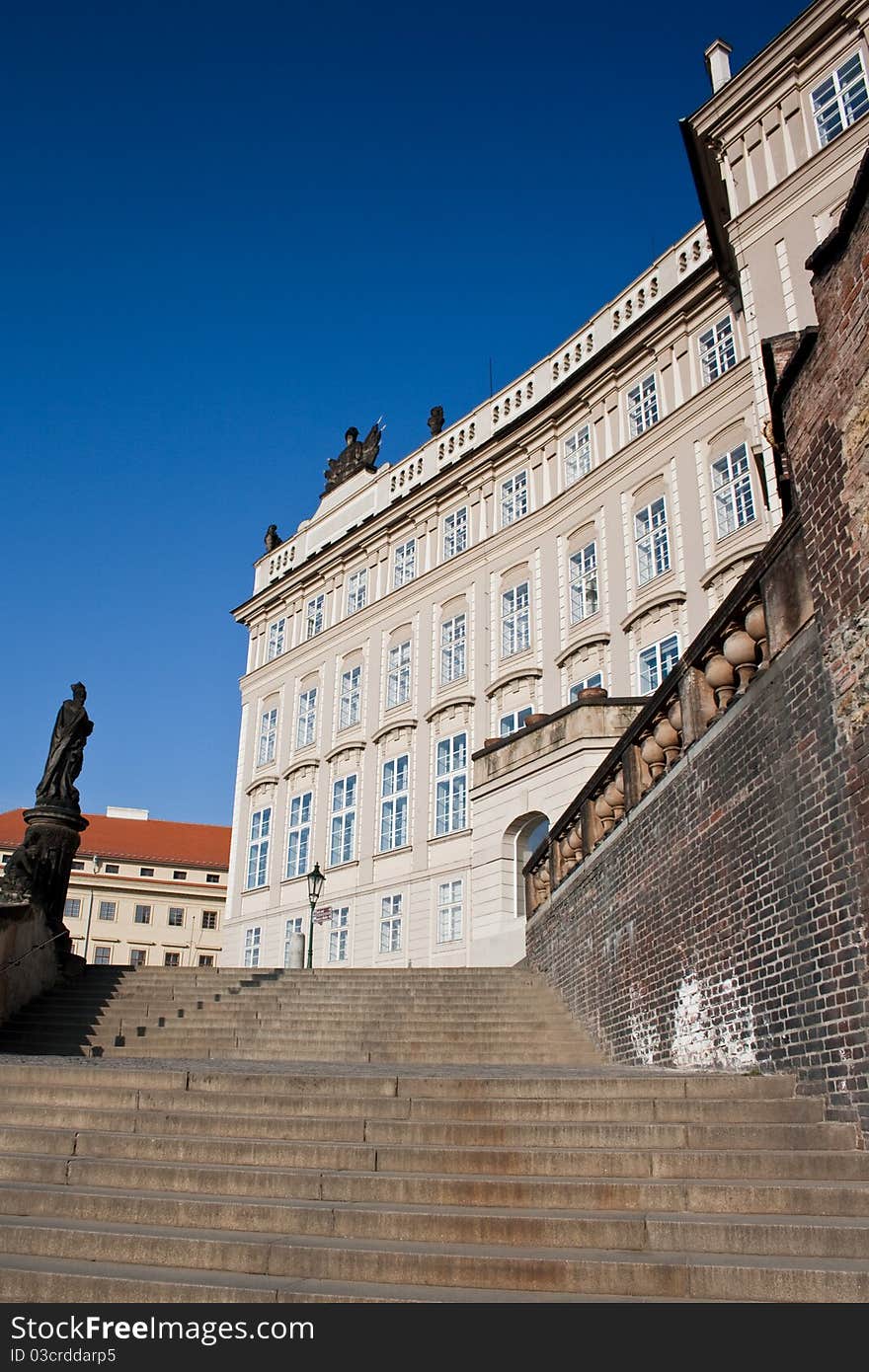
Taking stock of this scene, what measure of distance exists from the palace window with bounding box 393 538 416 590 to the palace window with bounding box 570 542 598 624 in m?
7.78

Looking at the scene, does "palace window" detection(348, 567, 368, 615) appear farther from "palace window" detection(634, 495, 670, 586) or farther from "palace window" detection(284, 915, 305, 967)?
"palace window" detection(634, 495, 670, 586)

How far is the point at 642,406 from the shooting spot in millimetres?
26344

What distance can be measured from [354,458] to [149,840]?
43947 millimetres

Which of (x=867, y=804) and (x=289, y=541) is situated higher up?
(x=289, y=541)

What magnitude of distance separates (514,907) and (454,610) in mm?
11423

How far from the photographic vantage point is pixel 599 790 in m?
12.3

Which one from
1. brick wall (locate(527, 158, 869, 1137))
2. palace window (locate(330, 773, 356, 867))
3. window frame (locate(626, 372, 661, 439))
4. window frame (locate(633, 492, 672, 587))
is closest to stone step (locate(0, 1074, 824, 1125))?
brick wall (locate(527, 158, 869, 1137))

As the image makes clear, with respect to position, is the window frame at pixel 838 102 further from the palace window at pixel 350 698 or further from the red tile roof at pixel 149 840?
the red tile roof at pixel 149 840

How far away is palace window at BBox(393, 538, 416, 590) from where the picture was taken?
112 feet

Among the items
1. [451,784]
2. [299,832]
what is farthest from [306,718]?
[451,784]

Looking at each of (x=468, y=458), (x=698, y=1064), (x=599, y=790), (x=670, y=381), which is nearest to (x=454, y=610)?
(x=468, y=458)

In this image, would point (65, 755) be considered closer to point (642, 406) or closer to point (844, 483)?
point (844, 483)

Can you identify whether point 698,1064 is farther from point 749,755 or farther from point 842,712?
point 842,712
